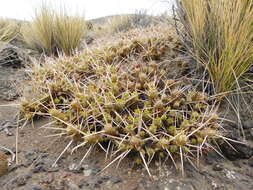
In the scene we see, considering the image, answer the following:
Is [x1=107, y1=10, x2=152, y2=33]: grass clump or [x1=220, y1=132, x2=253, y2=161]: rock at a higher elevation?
[x1=107, y1=10, x2=152, y2=33]: grass clump

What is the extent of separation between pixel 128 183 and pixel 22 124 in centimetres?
126

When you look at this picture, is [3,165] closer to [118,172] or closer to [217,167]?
[118,172]

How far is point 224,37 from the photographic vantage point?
5.65ft

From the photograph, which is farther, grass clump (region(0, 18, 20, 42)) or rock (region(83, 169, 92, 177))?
grass clump (region(0, 18, 20, 42))

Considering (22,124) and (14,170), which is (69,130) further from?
(22,124)

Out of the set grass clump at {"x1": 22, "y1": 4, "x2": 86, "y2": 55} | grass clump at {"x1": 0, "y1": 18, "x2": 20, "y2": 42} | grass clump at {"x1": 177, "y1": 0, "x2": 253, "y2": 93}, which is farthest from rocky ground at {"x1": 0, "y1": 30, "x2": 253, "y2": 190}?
grass clump at {"x1": 0, "y1": 18, "x2": 20, "y2": 42}

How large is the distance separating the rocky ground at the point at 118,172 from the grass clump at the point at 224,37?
16.5 inches

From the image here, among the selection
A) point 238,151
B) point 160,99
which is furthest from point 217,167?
point 160,99

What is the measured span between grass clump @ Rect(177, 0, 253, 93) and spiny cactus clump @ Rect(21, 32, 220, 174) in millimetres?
242

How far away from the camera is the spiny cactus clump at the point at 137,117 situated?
1335mm

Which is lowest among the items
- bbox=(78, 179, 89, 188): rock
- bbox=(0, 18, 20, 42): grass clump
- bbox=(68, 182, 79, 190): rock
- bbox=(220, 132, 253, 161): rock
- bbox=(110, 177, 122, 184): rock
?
bbox=(68, 182, 79, 190): rock

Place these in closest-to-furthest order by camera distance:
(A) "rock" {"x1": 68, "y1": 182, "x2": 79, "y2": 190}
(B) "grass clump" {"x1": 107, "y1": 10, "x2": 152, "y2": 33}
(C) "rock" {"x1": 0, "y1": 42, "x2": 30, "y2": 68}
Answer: (A) "rock" {"x1": 68, "y1": 182, "x2": 79, "y2": 190} < (C) "rock" {"x1": 0, "y1": 42, "x2": 30, "y2": 68} < (B) "grass clump" {"x1": 107, "y1": 10, "x2": 152, "y2": 33}

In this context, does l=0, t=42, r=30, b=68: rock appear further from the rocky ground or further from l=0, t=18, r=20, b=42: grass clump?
the rocky ground

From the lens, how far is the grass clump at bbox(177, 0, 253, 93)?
162 centimetres
